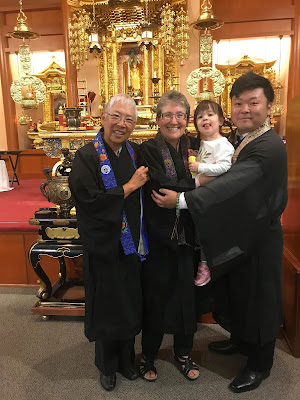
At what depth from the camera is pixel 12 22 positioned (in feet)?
24.8

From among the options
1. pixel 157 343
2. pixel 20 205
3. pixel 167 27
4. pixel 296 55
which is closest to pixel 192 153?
pixel 157 343

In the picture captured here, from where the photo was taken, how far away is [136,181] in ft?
4.99

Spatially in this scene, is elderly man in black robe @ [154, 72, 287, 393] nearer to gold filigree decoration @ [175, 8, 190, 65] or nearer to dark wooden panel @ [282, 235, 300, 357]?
dark wooden panel @ [282, 235, 300, 357]

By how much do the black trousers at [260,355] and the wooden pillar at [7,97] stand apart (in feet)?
24.5

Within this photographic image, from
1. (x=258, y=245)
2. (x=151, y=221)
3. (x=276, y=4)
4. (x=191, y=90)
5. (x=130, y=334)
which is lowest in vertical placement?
(x=130, y=334)

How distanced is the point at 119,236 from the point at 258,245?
2.07ft

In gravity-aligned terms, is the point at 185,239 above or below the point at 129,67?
below

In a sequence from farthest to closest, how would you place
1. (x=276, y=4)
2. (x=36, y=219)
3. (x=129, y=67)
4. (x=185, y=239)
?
(x=276, y=4) < (x=129, y=67) < (x=36, y=219) < (x=185, y=239)

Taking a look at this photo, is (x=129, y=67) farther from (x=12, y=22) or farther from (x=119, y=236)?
(x=119, y=236)

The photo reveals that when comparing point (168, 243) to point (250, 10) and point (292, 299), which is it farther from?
point (250, 10)

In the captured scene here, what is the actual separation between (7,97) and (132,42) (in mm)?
3351

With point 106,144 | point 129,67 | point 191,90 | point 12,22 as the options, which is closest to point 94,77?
point 129,67

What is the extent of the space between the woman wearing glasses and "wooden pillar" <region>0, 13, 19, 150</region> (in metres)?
7.15

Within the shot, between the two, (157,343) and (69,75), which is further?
(69,75)
